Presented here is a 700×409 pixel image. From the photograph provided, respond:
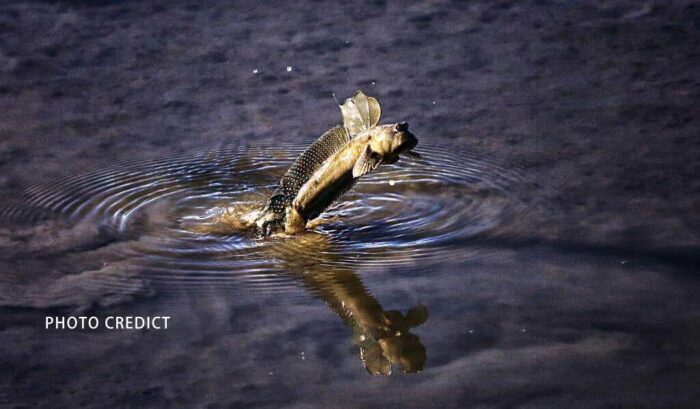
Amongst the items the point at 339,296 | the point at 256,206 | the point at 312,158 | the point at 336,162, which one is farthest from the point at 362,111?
the point at 256,206

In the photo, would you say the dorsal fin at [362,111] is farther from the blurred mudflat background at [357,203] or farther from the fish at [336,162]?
the blurred mudflat background at [357,203]

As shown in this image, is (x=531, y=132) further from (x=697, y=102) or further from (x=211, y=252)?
(x=211, y=252)

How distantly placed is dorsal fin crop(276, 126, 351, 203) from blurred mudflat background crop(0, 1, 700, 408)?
0.61ft

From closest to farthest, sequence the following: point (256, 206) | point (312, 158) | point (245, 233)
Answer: point (312, 158) < point (245, 233) < point (256, 206)

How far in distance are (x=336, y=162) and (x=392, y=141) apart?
12.9 inches

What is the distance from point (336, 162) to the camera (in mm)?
3529

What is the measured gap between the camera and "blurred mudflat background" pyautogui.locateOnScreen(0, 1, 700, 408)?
9.90 feet

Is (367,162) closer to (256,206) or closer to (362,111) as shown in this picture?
(362,111)

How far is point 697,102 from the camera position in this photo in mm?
4738

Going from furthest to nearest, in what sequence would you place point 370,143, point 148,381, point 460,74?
point 460,74, point 370,143, point 148,381

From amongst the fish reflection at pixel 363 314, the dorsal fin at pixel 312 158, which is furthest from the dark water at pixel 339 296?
the dorsal fin at pixel 312 158

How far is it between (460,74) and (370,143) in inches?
72.3

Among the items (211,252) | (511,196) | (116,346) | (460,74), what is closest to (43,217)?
(211,252)

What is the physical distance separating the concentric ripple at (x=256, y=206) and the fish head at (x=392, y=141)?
410mm
